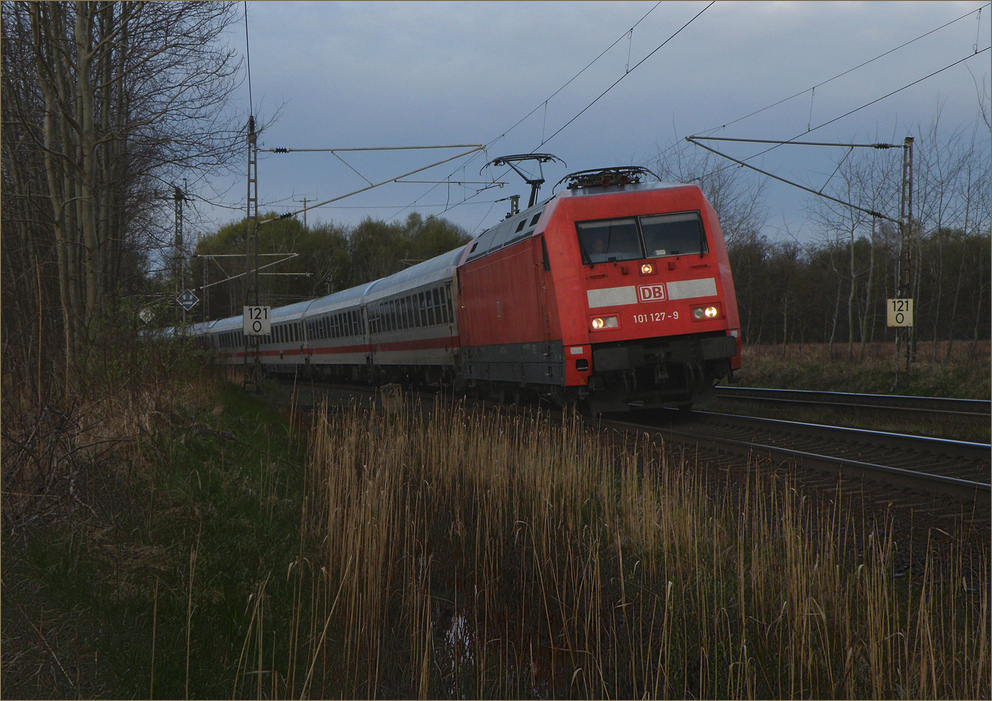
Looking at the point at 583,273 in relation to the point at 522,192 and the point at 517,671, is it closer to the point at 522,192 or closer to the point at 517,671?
the point at 517,671

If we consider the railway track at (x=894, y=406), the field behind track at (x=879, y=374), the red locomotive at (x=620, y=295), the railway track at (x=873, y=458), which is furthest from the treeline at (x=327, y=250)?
the railway track at (x=873, y=458)

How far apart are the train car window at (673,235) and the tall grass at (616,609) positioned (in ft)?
18.3

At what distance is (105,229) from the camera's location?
15281 mm

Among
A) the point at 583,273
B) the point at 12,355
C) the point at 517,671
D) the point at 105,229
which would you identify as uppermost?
the point at 105,229

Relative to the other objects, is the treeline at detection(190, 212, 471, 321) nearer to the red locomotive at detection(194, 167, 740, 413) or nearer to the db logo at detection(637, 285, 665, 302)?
the red locomotive at detection(194, 167, 740, 413)

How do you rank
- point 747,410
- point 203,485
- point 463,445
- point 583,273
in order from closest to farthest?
point 203,485 → point 463,445 → point 583,273 → point 747,410

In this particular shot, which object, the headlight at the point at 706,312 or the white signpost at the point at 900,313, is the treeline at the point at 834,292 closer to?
the white signpost at the point at 900,313

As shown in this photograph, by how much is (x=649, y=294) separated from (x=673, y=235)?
93cm

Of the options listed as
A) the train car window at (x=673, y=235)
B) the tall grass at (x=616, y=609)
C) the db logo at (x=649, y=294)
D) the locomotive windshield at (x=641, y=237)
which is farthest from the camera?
the train car window at (x=673, y=235)

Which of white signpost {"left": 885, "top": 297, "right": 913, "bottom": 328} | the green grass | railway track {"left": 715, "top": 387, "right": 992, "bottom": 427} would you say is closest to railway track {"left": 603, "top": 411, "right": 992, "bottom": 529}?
railway track {"left": 715, "top": 387, "right": 992, "bottom": 427}

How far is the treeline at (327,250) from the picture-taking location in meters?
51.9

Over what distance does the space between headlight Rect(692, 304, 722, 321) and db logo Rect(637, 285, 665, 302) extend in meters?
0.49

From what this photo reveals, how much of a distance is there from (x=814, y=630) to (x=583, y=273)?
767cm

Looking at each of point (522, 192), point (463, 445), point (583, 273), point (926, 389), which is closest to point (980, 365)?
point (926, 389)
